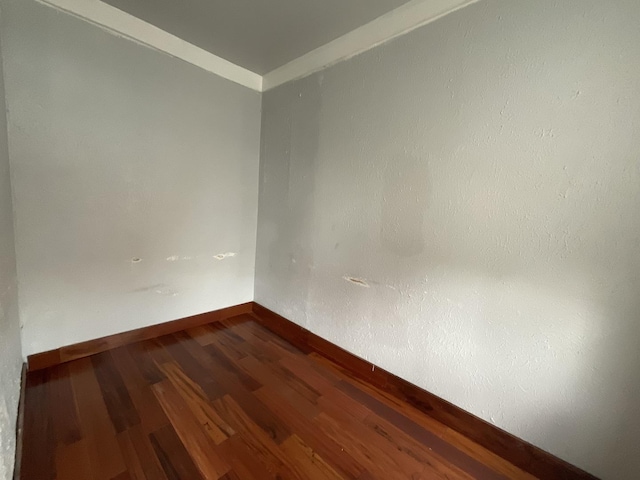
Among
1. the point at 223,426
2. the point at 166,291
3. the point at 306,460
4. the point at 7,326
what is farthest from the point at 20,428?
the point at 306,460

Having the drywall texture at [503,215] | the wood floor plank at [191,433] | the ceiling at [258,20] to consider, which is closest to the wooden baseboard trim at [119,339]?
the wood floor plank at [191,433]

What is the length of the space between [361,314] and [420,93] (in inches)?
48.4

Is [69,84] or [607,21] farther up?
[607,21]

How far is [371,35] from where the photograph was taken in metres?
1.48

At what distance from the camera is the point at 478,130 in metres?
1.15

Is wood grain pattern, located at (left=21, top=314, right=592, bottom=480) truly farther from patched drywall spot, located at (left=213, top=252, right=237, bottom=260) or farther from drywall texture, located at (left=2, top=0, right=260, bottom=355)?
patched drywall spot, located at (left=213, top=252, right=237, bottom=260)

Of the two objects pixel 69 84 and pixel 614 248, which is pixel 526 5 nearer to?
pixel 614 248

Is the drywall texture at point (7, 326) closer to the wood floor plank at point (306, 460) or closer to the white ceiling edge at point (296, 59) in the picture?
the white ceiling edge at point (296, 59)

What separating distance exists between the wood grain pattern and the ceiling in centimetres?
202

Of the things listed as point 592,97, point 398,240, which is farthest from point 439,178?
point 592,97

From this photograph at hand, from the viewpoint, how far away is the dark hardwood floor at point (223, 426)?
1014 millimetres

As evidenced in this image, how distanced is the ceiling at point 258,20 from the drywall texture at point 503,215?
207 millimetres

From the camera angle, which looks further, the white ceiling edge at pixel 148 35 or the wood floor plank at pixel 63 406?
the white ceiling edge at pixel 148 35

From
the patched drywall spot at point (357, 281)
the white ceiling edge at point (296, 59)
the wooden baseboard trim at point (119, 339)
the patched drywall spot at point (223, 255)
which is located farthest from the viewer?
the patched drywall spot at point (223, 255)
